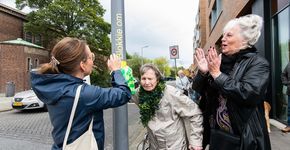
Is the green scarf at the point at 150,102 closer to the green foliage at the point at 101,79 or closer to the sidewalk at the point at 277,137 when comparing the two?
the sidewalk at the point at 277,137

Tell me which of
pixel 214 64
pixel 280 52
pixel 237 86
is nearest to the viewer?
pixel 237 86

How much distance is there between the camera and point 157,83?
2.93 meters

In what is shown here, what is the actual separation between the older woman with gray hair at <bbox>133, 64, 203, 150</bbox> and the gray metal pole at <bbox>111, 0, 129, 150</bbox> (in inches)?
7.5

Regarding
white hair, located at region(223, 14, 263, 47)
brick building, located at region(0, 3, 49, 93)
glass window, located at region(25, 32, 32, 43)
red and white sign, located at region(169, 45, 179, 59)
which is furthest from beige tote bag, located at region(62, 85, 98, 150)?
glass window, located at region(25, 32, 32, 43)

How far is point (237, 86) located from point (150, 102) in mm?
924

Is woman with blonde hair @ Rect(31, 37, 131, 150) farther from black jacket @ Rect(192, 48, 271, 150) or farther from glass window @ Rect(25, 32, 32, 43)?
glass window @ Rect(25, 32, 32, 43)

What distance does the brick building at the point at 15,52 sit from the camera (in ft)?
98.2

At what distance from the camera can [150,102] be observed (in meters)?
2.85

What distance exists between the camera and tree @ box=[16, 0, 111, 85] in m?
33.5

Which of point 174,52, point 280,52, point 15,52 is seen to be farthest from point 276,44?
point 15,52

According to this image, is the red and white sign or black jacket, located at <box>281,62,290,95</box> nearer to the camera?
black jacket, located at <box>281,62,290,95</box>

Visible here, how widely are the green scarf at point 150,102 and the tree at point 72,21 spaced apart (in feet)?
100

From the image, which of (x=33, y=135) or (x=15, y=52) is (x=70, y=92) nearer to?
(x=33, y=135)

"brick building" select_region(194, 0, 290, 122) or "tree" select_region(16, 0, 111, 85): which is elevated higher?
"tree" select_region(16, 0, 111, 85)
